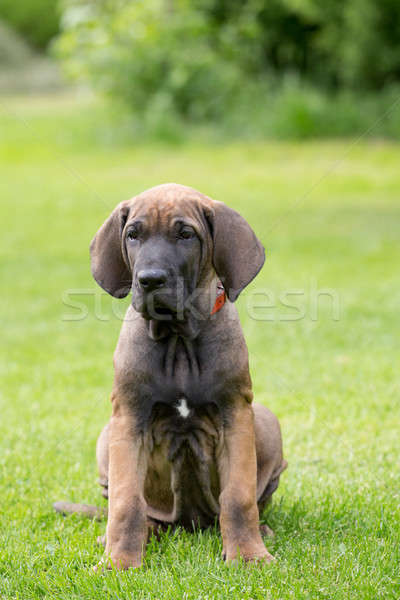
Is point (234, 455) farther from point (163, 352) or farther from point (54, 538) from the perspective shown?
point (54, 538)

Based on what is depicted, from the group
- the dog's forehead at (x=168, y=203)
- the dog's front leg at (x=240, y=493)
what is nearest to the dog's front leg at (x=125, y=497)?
the dog's front leg at (x=240, y=493)

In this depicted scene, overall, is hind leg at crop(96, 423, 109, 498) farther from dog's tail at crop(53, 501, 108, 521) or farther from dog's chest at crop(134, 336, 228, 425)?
dog's chest at crop(134, 336, 228, 425)

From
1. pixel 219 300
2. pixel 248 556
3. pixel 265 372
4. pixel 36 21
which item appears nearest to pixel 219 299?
pixel 219 300

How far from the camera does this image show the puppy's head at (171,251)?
393cm

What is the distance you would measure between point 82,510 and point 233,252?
180 cm

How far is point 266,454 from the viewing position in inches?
178

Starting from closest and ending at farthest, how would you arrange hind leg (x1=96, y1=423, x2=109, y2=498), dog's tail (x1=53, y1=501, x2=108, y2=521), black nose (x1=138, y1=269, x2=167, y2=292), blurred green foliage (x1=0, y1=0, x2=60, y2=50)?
black nose (x1=138, y1=269, x2=167, y2=292)
hind leg (x1=96, y1=423, x2=109, y2=498)
dog's tail (x1=53, y1=501, x2=108, y2=521)
blurred green foliage (x1=0, y1=0, x2=60, y2=50)

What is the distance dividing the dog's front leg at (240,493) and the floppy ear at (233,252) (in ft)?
2.03

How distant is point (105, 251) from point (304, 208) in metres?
12.6

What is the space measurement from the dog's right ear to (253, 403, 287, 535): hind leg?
1.05 meters

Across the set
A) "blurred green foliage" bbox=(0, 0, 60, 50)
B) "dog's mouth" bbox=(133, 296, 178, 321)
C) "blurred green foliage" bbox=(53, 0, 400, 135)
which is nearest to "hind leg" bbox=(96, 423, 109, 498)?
"dog's mouth" bbox=(133, 296, 178, 321)

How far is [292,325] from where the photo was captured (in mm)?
9617

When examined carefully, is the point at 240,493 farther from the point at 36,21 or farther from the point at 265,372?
the point at 36,21

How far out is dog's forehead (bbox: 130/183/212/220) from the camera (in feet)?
13.2
